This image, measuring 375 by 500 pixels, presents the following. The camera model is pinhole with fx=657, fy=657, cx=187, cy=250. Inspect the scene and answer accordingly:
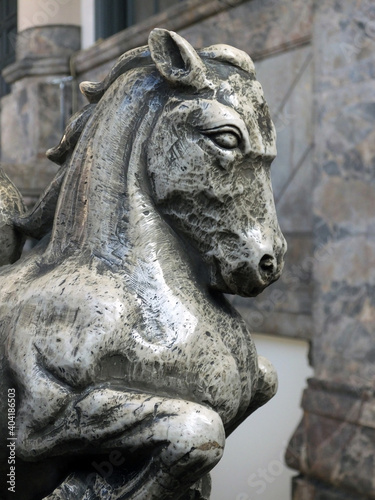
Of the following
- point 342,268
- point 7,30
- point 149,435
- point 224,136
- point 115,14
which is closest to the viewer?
point 149,435

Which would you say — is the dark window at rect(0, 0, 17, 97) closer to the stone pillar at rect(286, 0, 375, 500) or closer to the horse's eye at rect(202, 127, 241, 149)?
the stone pillar at rect(286, 0, 375, 500)

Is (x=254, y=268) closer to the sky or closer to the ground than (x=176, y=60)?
closer to the ground

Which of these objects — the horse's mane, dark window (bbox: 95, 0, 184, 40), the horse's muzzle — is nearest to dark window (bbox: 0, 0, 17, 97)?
dark window (bbox: 95, 0, 184, 40)

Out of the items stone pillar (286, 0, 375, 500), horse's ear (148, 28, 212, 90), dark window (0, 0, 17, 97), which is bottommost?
stone pillar (286, 0, 375, 500)

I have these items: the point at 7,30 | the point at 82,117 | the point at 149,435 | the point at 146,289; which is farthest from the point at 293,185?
the point at 7,30

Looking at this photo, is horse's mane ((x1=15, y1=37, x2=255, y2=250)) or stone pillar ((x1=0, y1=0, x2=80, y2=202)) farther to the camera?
stone pillar ((x1=0, y1=0, x2=80, y2=202))

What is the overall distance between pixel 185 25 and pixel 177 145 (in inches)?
92.9

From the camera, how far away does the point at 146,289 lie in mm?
915

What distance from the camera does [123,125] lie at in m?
0.98

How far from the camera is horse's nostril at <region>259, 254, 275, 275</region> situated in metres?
0.97

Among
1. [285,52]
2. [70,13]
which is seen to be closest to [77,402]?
[285,52]

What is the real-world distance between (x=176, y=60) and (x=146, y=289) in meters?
0.34

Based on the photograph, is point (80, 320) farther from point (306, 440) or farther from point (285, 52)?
point (285, 52)

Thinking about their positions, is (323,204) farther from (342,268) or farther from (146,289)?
(146,289)
